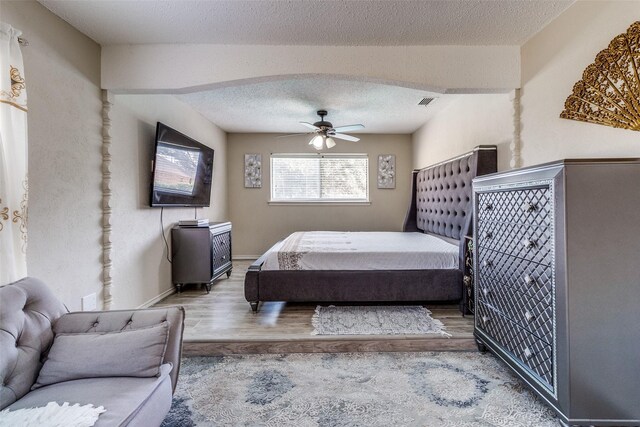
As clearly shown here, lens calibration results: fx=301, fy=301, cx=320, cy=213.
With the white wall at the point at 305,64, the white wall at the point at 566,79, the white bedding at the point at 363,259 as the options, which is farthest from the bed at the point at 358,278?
the white wall at the point at 305,64

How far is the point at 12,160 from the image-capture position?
156 cm

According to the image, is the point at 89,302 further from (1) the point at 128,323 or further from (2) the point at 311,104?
(2) the point at 311,104

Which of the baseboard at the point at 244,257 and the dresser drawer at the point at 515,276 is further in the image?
the baseboard at the point at 244,257

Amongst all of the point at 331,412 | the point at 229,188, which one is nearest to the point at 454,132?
the point at 331,412

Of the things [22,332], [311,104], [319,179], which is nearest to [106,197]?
[22,332]

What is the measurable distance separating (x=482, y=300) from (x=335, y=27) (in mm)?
2165

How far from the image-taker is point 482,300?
82.0 inches

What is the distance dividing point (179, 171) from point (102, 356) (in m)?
2.57

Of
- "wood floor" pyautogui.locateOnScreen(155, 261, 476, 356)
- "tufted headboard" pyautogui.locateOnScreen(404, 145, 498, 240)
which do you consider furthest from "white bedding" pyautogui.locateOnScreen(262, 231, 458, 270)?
"wood floor" pyautogui.locateOnScreen(155, 261, 476, 356)

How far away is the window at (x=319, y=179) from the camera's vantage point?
5523 millimetres

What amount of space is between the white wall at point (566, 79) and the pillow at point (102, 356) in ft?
8.32

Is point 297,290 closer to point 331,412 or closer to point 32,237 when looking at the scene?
point 331,412

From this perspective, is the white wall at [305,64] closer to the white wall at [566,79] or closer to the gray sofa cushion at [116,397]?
the white wall at [566,79]

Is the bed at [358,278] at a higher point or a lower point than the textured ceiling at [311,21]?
lower
